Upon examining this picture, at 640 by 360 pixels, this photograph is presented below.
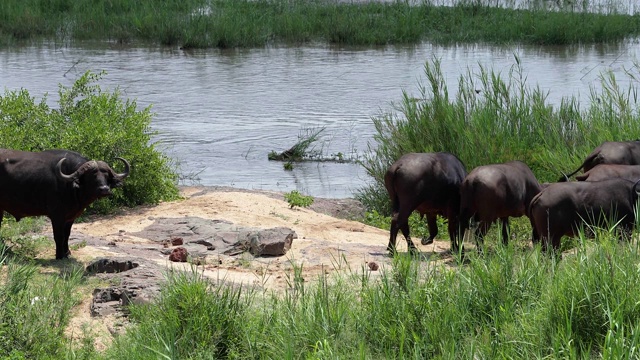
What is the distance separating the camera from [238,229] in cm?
1039

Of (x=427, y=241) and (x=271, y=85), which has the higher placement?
(x=271, y=85)

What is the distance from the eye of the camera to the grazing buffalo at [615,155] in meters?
10.6

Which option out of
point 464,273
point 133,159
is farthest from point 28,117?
point 464,273

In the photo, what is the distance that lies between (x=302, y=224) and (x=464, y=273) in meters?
4.54

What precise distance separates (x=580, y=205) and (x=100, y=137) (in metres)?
5.57

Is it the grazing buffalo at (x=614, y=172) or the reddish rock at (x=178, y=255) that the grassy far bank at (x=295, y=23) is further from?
the reddish rock at (x=178, y=255)

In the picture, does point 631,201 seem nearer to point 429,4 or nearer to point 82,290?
point 82,290

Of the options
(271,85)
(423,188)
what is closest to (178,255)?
(423,188)

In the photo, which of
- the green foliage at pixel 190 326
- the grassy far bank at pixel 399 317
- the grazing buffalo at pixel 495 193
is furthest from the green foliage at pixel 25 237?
the grazing buffalo at pixel 495 193

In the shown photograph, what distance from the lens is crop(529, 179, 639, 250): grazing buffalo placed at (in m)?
8.60

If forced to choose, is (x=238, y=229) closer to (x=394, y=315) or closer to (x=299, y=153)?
(x=394, y=315)

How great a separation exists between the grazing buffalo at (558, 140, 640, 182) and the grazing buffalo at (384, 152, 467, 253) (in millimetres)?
1384

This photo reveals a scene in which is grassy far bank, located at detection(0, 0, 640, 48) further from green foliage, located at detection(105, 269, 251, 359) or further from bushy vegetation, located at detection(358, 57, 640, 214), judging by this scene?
green foliage, located at detection(105, 269, 251, 359)

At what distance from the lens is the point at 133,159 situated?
12195mm
